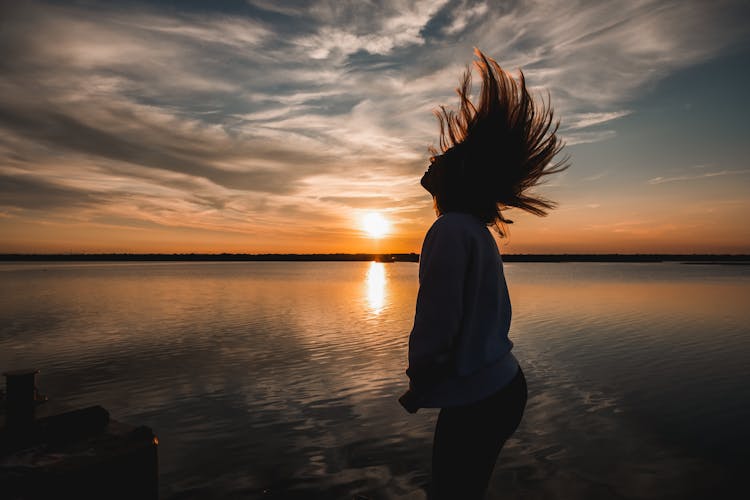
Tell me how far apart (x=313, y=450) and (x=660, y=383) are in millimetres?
9942

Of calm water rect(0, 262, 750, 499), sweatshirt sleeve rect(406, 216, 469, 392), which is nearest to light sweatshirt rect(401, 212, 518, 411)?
sweatshirt sleeve rect(406, 216, 469, 392)

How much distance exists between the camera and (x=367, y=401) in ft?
36.7

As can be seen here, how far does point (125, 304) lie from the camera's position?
111ft

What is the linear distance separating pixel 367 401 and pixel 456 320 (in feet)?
30.9

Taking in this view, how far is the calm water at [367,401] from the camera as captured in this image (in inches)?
289

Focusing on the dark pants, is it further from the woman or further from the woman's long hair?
the woman's long hair

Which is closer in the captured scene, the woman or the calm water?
the woman

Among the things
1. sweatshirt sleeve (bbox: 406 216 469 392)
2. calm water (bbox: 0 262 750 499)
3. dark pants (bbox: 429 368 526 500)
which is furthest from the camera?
calm water (bbox: 0 262 750 499)

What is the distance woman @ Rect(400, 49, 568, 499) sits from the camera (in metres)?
2.33

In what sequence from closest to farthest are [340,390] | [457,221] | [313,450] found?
[457,221]
[313,450]
[340,390]

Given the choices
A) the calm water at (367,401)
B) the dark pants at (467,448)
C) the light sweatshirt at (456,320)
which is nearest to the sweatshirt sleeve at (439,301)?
the light sweatshirt at (456,320)

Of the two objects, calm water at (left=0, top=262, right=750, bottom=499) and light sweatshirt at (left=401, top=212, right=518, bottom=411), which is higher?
light sweatshirt at (left=401, top=212, right=518, bottom=411)

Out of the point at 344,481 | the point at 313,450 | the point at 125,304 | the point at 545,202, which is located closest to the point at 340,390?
the point at 313,450

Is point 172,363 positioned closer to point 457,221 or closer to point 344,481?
point 344,481
